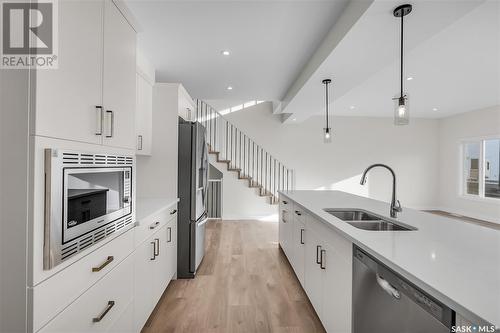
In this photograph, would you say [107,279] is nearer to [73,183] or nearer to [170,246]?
[73,183]

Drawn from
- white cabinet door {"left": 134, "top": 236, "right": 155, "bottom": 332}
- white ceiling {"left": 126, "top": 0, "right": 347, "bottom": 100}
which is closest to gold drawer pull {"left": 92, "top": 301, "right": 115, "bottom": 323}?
white cabinet door {"left": 134, "top": 236, "right": 155, "bottom": 332}

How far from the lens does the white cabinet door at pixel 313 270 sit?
1.99 meters

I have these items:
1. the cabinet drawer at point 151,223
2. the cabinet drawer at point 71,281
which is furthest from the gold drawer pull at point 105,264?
the cabinet drawer at point 151,223

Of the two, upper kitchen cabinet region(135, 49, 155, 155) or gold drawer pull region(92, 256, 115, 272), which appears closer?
gold drawer pull region(92, 256, 115, 272)

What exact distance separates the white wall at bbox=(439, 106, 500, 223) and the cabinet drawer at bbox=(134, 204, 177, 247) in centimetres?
742

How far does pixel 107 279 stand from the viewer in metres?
1.33

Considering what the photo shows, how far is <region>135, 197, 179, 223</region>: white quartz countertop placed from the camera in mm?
1923

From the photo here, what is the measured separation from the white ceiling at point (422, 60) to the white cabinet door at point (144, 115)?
1.94m

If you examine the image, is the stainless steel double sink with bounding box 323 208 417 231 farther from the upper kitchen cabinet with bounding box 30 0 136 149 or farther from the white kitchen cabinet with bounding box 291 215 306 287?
the upper kitchen cabinet with bounding box 30 0 136 149

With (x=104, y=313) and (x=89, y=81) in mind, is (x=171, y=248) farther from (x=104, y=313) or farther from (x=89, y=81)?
(x=89, y=81)

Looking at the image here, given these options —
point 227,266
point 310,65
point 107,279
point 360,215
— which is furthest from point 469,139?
point 107,279

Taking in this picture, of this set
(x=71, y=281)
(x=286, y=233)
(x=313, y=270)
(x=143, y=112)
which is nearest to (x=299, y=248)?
(x=313, y=270)

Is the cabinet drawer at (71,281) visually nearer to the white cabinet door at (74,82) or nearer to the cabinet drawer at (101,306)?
the cabinet drawer at (101,306)

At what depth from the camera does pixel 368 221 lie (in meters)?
1.97
